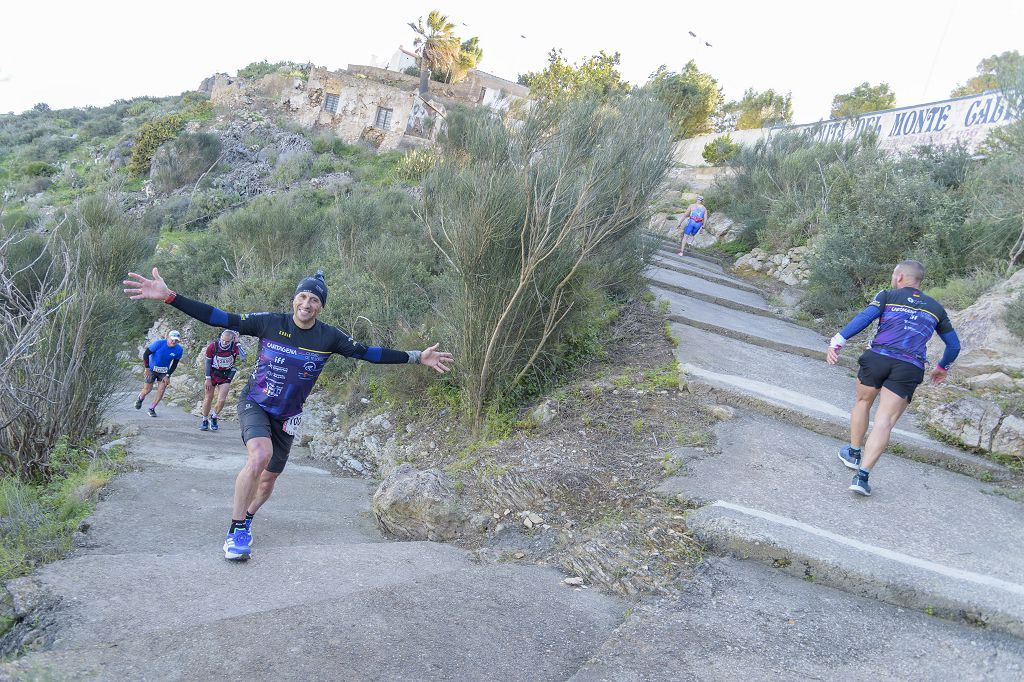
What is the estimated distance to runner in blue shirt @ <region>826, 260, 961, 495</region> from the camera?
544 centimetres

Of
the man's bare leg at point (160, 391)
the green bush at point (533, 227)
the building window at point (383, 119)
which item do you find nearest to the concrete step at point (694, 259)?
the green bush at point (533, 227)

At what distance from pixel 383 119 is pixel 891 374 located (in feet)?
135

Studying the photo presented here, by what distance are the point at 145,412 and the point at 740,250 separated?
16.4 m

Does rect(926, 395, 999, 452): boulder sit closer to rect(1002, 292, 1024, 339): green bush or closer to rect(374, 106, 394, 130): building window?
rect(1002, 292, 1024, 339): green bush

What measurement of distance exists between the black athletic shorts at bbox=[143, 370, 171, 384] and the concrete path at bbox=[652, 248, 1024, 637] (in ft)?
29.9

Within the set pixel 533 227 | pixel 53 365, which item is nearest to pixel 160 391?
pixel 53 365

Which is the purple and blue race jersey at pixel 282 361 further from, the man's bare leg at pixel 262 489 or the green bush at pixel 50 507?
the green bush at pixel 50 507

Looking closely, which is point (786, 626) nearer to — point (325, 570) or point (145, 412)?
point (325, 570)

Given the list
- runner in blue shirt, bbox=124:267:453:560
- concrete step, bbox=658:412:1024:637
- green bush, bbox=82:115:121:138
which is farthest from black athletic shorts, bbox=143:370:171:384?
green bush, bbox=82:115:121:138

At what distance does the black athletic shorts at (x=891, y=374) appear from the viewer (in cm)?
547

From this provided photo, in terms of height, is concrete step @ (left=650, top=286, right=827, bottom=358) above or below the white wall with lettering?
below

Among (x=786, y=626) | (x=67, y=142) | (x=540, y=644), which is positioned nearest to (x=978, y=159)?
(x=786, y=626)

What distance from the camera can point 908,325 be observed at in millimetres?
5539

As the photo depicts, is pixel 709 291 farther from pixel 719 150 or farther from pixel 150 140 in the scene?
pixel 150 140
